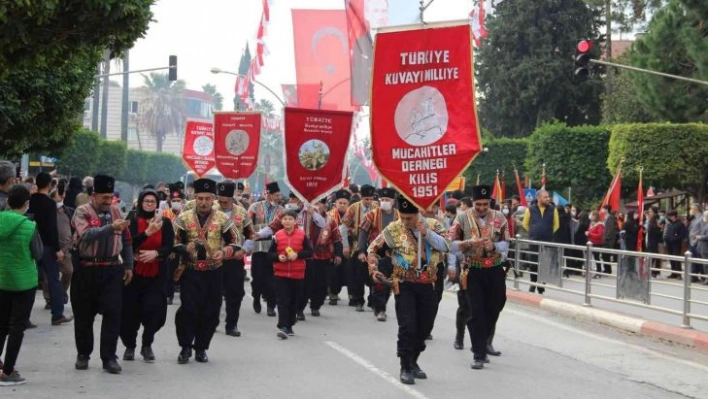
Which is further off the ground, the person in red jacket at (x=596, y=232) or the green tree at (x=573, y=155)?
the green tree at (x=573, y=155)

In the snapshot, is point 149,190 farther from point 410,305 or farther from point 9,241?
point 410,305

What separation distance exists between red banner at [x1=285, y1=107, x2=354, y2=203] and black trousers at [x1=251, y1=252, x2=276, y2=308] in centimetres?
183

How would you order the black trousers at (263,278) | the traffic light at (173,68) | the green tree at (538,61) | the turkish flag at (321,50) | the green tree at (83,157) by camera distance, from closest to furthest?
1. the black trousers at (263,278)
2. the turkish flag at (321,50)
3. the traffic light at (173,68)
4. the green tree at (83,157)
5. the green tree at (538,61)

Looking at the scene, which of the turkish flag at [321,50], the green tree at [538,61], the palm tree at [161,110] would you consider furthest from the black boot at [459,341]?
the palm tree at [161,110]

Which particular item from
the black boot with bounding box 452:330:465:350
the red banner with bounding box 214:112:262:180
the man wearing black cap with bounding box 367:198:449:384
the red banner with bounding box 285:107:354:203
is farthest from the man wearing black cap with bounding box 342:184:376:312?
the man wearing black cap with bounding box 367:198:449:384

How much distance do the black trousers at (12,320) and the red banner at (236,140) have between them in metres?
11.6

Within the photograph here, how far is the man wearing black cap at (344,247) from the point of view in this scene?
628 inches

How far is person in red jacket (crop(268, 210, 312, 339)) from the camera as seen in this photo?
13.0 metres

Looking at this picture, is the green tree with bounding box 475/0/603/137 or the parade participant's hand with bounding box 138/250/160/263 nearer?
the parade participant's hand with bounding box 138/250/160/263

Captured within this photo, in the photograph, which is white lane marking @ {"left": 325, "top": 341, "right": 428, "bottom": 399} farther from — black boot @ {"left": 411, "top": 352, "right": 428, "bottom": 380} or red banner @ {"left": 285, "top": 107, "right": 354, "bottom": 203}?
red banner @ {"left": 285, "top": 107, "right": 354, "bottom": 203}

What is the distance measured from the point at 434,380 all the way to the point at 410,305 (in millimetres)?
777

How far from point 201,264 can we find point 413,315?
2.31 metres

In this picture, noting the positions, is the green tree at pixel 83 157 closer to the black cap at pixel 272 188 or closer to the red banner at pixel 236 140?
the red banner at pixel 236 140

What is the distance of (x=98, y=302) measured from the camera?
1009 centimetres
